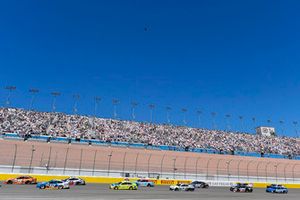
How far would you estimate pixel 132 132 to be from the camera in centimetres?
8131

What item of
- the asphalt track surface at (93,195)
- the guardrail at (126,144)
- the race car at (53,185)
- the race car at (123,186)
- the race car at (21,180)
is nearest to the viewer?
the asphalt track surface at (93,195)

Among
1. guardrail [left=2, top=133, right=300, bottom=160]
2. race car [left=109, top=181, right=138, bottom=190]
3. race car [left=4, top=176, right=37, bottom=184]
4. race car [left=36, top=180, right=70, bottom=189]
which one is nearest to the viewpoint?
race car [left=36, top=180, right=70, bottom=189]

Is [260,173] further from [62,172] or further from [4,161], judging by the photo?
[4,161]

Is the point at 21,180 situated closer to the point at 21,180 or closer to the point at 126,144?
the point at 21,180

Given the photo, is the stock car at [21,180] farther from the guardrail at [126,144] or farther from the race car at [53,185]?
the guardrail at [126,144]

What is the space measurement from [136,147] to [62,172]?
71.4 ft

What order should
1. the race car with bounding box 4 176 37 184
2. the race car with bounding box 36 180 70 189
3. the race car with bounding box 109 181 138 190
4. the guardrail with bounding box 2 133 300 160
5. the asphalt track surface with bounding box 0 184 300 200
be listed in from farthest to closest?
1. the guardrail with bounding box 2 133 300 160
2. the race car with bounding box 4 176 37 184
3. the race car with bounding box 109 181 138 190
4. the race car with bounding box 36 180 70 189
5. the asphalt track surface with bounding box 0 184 300 200

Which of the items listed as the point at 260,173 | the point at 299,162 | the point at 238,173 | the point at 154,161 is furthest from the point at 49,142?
the point at 299,162

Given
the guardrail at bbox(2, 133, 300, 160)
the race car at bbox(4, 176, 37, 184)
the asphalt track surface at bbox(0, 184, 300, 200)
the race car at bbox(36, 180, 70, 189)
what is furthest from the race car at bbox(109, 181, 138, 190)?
the guardrail at bbox(2, 133, 300, 160)

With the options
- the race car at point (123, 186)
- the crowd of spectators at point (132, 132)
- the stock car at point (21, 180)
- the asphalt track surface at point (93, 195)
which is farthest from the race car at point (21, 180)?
the crowd of spectators at point (132, 132)

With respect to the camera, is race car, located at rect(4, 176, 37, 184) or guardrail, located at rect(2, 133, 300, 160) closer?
race car, located at rect(4, 176, 37, 184)

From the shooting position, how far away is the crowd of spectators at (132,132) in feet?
230

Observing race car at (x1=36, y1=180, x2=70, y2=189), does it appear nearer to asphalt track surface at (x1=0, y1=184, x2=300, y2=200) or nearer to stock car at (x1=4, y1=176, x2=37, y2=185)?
asphalt track surface at (x1=0, y1=184, x2=300, y2=200)

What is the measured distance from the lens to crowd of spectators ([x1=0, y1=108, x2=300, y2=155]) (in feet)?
230
